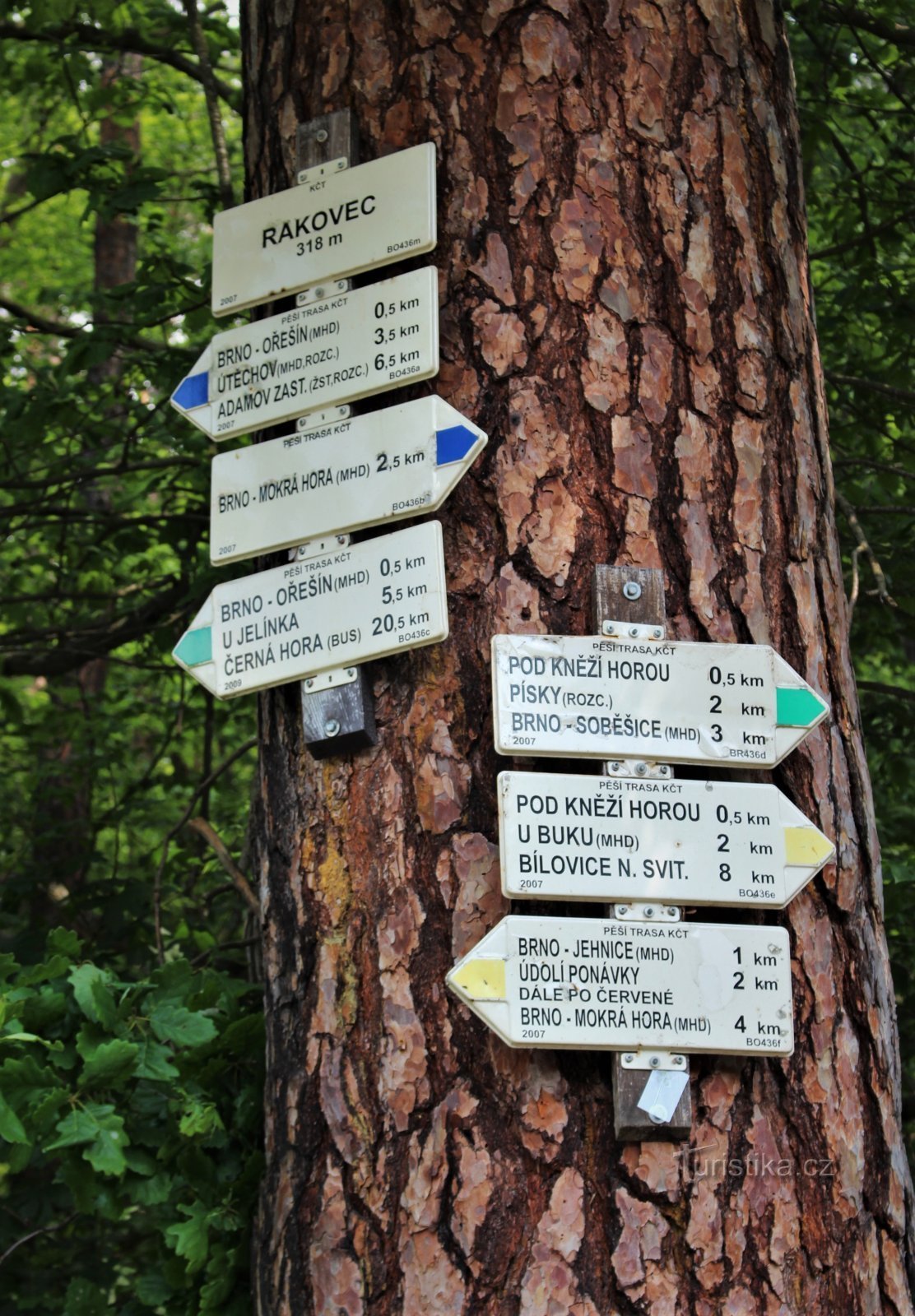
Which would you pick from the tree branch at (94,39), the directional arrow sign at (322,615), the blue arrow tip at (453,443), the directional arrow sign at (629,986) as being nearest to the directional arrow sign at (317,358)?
the blue arrow tip at (453,443)

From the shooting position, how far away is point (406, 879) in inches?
81.8

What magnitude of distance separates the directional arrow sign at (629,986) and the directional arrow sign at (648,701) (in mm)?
256

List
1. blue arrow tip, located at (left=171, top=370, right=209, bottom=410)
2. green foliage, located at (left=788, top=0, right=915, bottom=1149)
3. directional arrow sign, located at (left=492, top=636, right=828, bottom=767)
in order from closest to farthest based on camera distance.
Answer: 1. directional arrow sign, located at (left=492, top=636, right=828, bottom=767)
2. blue arrow tip, located at (left=171, top=370, right=209, bottom=410)
3. green foliage, located at (left=788, top=0, right=915, bottom=1149)

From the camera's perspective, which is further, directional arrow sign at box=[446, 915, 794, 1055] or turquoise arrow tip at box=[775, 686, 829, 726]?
turquoise arrow tip at box=[775, 686, 829, 726]

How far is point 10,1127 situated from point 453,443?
121 cm

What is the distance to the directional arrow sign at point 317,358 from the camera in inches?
89.4

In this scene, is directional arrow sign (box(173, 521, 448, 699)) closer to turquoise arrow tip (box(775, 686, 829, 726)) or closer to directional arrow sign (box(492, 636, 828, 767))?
directional arrow sign (box(492, 636, 828, 767))

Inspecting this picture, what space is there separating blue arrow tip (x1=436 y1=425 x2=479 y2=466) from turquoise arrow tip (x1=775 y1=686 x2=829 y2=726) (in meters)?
0.60

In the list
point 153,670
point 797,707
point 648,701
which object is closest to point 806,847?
point 797,707

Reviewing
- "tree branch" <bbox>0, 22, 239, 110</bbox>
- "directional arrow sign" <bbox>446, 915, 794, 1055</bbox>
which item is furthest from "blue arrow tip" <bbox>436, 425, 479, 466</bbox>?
"tree branch" <bbox>0, 22, 239, 110</bbox>

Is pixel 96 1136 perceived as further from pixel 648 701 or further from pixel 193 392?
pixel 193 392

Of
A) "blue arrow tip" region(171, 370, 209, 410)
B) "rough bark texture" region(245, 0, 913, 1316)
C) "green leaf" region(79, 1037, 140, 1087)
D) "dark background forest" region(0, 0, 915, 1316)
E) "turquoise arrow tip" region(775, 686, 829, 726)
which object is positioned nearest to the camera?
"rough bark texture" region(245, 0, 913, 1316)

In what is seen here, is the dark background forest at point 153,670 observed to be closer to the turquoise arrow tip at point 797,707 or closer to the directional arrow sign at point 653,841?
the directional arrow sign at point 653,841

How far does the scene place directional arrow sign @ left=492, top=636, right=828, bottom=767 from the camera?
6.74 ft
